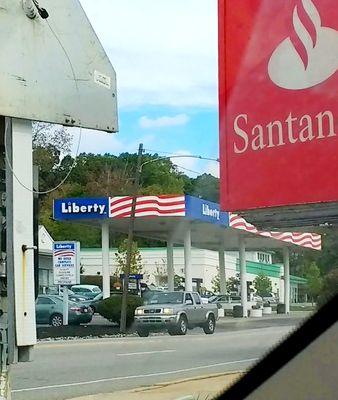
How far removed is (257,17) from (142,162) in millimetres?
1724

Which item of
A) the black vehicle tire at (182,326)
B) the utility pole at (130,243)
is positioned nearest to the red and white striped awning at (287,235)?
the utility pole at (130,243)

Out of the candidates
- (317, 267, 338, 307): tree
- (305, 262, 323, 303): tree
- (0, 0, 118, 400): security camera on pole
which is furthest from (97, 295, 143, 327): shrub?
(317, 267, 338, 307): tree

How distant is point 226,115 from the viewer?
514 centimetres

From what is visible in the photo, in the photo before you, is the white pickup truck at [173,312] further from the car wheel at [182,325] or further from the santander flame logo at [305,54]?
the santander flame logo at [305,54]

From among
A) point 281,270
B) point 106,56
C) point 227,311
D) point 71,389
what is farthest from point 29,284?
point 71,389

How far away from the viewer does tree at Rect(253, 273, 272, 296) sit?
5205 mm

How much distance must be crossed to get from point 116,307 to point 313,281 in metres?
3.60

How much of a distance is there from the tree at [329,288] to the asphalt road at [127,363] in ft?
7.33

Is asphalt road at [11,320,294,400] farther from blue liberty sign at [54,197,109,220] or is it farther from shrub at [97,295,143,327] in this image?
blue liberty sign at [54,197,109,220]

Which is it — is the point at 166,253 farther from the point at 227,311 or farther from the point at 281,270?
the point at 281,270

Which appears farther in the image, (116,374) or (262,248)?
(116,374)

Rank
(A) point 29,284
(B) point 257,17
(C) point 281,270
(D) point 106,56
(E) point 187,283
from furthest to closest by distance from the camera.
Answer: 1. (E) point 187,283
2. (B) point 257,17
3. (C) point 281,270
4. (D) point 106,56
5. (A) point 29,284

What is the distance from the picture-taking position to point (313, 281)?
4.05 meters

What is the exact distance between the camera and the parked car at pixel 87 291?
339 inches
